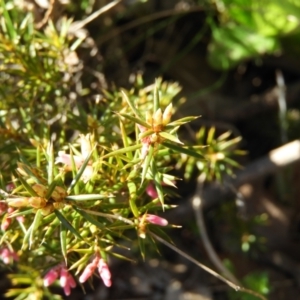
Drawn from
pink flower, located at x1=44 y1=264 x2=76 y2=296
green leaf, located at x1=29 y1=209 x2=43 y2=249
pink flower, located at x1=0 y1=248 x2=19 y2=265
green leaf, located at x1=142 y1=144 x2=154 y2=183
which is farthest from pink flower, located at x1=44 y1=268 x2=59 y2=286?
green leaf, located at x1=142 y1=144 x2=154 y2=183

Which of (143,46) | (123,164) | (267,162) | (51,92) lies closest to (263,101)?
(267,162)

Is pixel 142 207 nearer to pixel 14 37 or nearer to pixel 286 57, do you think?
pixel 14 37

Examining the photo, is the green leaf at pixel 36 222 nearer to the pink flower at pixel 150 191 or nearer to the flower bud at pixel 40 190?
the flower bud at pixel 40 190

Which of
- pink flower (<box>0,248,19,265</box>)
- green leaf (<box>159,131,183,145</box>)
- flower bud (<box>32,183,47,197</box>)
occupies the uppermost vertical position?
green leaf (<box>159,131,183,145</box>)

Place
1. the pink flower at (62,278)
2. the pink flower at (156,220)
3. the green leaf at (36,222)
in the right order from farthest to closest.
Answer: the pink flower at (62,278)
the pink flower at (156,220)
the green leaf at (36,222)

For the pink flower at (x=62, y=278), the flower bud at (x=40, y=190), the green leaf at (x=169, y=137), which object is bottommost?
the pink flower at (x=62, y=278)

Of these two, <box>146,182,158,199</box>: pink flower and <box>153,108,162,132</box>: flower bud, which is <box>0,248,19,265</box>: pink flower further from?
<box>153,108,162,132</box>: flower bud

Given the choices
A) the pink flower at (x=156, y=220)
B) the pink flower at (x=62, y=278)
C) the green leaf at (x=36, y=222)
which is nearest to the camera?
the green leaf at (x=36, y=222)

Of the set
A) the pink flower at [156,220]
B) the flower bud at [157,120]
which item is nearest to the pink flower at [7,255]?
the pink flower at [156,220]
